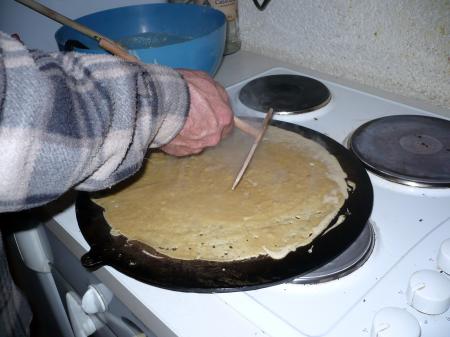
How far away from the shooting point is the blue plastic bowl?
96cm

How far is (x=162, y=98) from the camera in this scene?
0.54 metres

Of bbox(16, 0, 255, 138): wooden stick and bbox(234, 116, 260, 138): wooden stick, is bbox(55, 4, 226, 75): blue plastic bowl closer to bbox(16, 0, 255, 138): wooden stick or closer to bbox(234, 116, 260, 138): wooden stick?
bbox(16, 0, 255, 138): wooden stick

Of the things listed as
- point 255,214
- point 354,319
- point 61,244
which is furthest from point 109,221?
point 354,319

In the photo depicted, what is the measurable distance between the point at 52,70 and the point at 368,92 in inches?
31.9

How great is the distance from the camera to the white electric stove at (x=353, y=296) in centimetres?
47

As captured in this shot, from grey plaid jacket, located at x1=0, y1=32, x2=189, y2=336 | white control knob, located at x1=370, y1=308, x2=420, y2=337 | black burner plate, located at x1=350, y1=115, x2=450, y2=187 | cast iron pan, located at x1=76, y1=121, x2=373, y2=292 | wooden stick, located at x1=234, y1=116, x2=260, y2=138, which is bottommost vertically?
cast iron pan, located at x1=76, y1=121, x2=373, y2=292

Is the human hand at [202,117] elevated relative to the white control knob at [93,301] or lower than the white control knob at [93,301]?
elevated

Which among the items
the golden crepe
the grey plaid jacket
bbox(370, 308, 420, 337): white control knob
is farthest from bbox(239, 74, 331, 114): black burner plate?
bbox(370, 308, 420, 337): white control knob

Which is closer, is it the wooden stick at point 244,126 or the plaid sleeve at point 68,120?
the plaid sleeve at point 68,120

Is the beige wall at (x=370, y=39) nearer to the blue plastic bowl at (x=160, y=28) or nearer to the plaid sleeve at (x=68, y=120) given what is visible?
the blue plastic bowl at (x=160, y=28)

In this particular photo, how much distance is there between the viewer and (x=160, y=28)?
3.77 ft

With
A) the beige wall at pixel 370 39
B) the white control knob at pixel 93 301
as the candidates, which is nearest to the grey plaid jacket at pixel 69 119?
the white control knob at pixel 93 301

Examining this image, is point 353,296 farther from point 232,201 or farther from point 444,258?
point 232,201

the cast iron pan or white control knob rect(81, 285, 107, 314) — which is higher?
the cast iron pan
